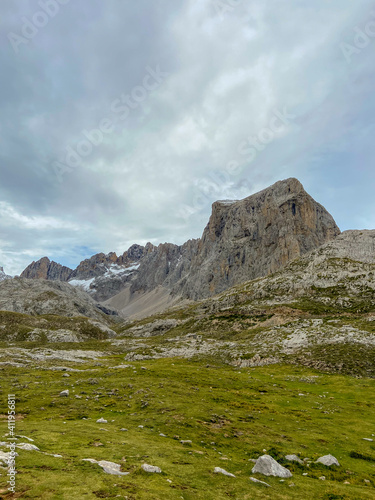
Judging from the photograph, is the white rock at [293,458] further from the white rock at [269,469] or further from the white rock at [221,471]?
the white rock at [221,471]

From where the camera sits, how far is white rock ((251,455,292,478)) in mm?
13144

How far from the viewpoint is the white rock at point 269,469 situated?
1314cm

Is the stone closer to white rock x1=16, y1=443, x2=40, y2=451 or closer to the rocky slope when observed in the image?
white rock x1=16, y1=443, x2=40, y2=451

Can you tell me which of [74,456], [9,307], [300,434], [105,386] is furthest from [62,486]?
[9,307]

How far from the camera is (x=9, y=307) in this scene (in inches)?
7092

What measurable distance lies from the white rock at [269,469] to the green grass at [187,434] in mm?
435

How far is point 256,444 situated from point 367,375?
37969 millimetres

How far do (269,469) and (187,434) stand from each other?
6.66m

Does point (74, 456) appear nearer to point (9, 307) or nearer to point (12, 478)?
point (12, 478)

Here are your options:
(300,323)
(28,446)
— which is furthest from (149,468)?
(300,323)

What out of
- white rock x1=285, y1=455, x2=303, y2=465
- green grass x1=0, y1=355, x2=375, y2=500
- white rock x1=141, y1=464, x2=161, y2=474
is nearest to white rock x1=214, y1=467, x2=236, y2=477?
green grass x1=0, y1=355, x2=375, y2=500

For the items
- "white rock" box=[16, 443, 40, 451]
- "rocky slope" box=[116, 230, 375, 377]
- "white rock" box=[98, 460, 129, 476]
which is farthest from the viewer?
"rocky slope" box=[116, 230, 375, 377]

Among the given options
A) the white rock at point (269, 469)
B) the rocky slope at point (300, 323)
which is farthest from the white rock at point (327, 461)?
the rocky slope at point (300, 323)

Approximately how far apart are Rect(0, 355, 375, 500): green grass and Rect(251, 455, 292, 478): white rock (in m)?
0.44
